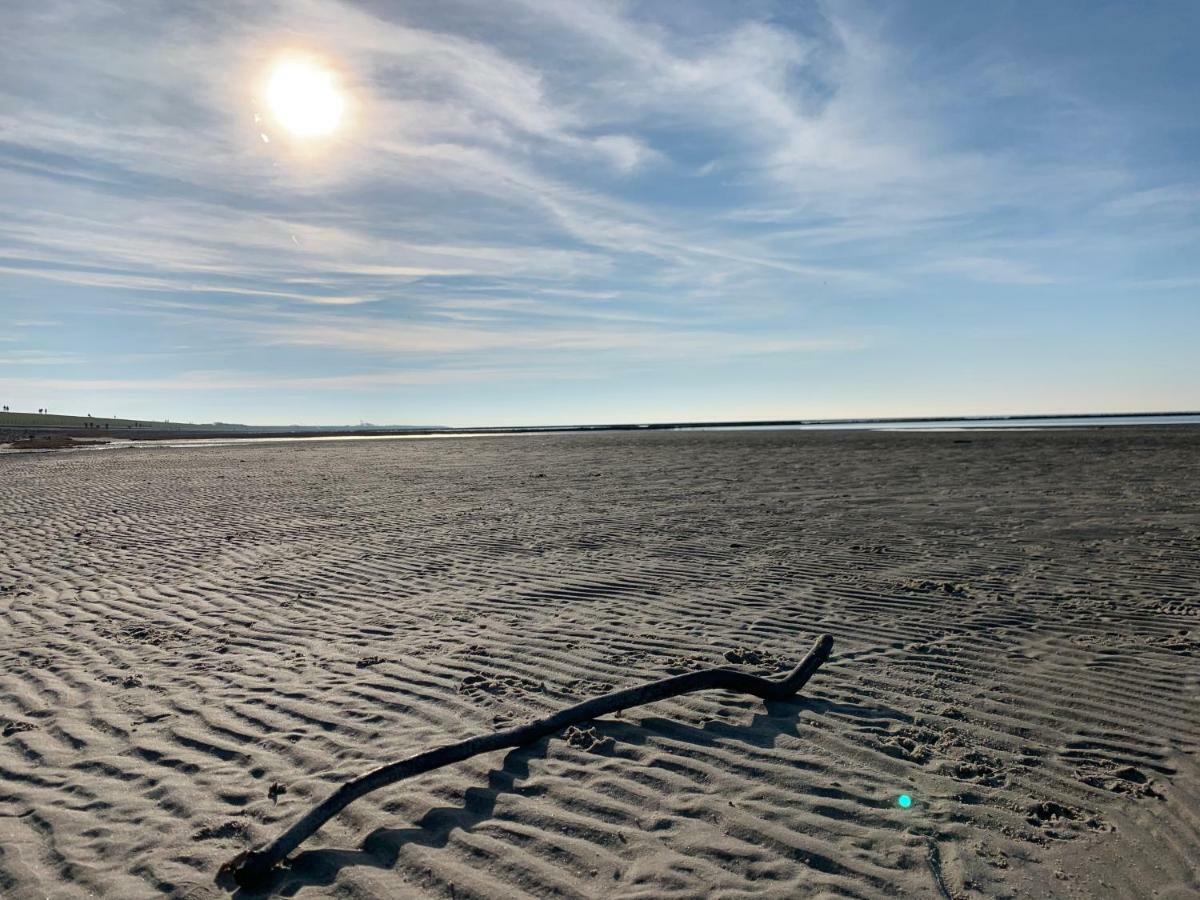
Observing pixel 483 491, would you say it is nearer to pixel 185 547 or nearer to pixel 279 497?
pixel 279 497

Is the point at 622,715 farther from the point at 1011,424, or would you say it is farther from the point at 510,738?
the point at 1011,424

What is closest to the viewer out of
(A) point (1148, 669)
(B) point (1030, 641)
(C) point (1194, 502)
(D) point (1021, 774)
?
(D) point (1021, 774)

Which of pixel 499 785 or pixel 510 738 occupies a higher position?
pixel 510 738

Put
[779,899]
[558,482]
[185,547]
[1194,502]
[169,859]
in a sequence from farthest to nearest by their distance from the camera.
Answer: [558,482]
[1194,502]
[185,547]
[169,859]
[779,899]

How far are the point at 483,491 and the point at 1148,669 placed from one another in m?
15.9

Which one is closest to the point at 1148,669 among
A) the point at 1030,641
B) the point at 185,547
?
the point at 1030,641

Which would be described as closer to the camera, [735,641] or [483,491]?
[735,641]

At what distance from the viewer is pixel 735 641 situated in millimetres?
6969

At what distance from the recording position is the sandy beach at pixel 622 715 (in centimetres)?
369

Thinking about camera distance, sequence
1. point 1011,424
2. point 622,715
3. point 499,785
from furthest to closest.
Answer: point 1011,424 → point 622,715 → point 499,785

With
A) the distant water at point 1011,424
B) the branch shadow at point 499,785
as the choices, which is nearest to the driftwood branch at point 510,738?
the branch shadow at point 499,785

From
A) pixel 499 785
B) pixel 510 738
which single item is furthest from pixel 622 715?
pixel 499 785

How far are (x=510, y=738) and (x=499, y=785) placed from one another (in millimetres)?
357

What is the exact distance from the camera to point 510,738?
15.5ft
